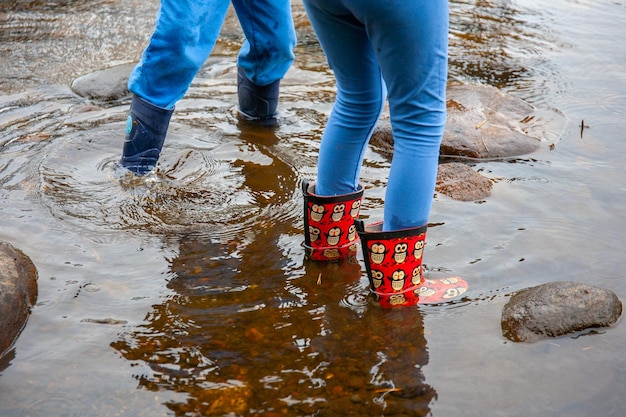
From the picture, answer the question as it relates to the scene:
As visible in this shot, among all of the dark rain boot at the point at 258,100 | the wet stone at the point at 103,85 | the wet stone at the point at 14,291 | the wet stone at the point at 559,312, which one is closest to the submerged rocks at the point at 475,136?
the dark rain boot at the point at 258,100

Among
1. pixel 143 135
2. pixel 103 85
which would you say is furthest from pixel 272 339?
pixel 103 85

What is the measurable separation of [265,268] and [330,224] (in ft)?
1.11

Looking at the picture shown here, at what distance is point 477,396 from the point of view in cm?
225

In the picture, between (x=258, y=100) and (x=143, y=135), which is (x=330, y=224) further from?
(x=258, y=100)

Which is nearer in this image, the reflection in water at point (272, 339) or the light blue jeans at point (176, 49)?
the reflection in water at point (272, 339)

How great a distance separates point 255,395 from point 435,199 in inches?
66.0

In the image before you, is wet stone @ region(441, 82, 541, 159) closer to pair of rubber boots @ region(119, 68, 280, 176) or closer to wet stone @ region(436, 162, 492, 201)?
wet stone @ region(436, 162, 492, 201)

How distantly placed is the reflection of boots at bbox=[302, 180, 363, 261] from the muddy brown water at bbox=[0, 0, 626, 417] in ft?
0.32

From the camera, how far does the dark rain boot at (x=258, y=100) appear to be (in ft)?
14.3

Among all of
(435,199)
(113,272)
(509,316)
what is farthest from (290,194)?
(509,316)

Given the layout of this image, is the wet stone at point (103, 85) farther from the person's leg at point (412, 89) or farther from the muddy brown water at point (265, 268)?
the person's leg at point (412, 89)

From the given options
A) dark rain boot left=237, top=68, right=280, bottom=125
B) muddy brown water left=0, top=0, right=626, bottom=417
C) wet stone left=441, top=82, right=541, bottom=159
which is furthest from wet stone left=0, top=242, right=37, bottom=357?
wet stone left=441, top=82, right=541, bottom=159

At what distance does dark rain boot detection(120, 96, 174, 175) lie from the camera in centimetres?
347

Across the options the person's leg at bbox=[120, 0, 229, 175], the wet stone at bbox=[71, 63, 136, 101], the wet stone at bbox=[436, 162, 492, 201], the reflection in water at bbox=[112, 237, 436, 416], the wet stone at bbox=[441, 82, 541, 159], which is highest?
the person's leg at bbox=[120, 0, 229, 175]
